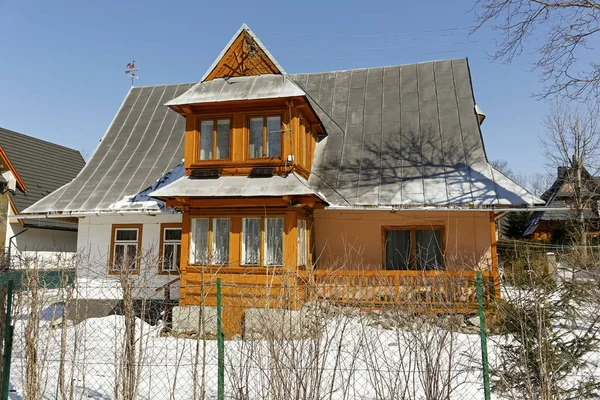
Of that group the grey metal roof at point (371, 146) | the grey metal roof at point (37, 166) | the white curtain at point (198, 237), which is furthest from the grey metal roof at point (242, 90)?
the grey metal roof at point (37, 166)

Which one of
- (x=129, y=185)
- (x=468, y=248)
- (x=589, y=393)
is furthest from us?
(x=129, y=185)

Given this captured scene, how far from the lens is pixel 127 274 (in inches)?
198

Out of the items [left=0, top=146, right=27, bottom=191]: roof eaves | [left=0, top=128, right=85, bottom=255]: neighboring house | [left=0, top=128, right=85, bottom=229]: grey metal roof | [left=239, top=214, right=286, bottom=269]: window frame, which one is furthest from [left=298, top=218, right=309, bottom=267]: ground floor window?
[left=0, top=146, right=27, bottom=191]: roof eaves

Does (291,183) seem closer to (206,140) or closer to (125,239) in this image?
(206,140)

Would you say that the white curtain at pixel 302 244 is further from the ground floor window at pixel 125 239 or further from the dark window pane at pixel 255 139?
the ground floor window at pixel 125 239

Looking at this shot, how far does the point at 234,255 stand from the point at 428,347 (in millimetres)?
7002

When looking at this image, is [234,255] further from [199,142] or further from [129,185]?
[129,185]

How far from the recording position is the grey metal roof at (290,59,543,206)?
12188mm

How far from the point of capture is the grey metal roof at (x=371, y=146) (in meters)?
12.3

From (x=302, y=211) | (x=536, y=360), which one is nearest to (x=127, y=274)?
(x=536, y=360)

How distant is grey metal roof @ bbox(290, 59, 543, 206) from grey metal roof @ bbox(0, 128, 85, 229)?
14.4m

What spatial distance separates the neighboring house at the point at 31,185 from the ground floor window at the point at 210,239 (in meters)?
9.67

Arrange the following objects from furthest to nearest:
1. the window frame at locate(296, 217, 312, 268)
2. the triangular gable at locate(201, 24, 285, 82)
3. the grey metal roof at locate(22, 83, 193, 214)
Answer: the grey metal roof at locate(22, 83, 193, 214), the triangular gable at locate(201, 24, 285, 82), the window frame at locate(296, 217, 312, 268)

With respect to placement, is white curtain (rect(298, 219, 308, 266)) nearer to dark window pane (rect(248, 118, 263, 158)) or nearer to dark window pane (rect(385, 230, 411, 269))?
dark window pane (rect(248, 118, 263, 158))
